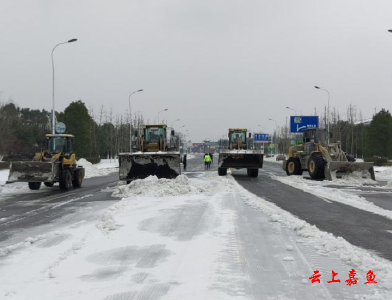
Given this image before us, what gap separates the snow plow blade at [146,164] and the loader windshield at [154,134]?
370 cm

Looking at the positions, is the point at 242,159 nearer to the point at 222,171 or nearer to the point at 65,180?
the point at 222,171

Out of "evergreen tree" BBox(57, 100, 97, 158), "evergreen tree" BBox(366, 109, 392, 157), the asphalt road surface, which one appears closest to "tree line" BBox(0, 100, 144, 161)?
"evergreen tree" BBox(57, 100, 97, 158)

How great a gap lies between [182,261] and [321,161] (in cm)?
1782

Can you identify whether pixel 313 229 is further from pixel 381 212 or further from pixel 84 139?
pixel 84 139

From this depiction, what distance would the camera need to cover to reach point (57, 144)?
17.2m

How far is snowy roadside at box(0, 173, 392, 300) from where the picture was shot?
160 inches

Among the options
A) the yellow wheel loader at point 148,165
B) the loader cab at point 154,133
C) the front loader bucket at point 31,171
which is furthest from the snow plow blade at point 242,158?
the front loader bucket at point 31,171

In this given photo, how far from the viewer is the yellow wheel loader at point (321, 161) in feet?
65.3

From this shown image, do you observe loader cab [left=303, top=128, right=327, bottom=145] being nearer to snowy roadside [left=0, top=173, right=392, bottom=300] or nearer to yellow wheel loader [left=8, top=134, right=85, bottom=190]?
yellow wheel loader [left=8, top=134, right=85, bottom=190]

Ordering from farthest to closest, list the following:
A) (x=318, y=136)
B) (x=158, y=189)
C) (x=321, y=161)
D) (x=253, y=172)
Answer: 1. (x=253, y=172)
2. (x=318, y=136)
3. (x=321, y=161)
4. (x=158, y=189)

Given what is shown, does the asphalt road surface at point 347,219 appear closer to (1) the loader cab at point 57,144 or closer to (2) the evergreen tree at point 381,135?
(1) the loader cab at point 57,144

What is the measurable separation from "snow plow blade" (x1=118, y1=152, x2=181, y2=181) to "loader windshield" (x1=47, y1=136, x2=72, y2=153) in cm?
259

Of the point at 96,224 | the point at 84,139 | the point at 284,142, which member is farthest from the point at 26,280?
the point at 284,142

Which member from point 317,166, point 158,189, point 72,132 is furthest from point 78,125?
point 158,189
